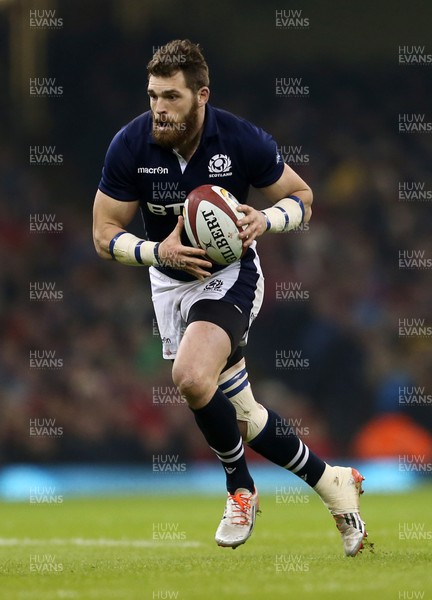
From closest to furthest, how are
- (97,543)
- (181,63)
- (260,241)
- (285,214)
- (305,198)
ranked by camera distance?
(181,63), (285,214), (305,198), (97,543), (260,241)

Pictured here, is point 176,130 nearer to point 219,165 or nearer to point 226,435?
point 219,165

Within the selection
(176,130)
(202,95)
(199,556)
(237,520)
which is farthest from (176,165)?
(199,556)

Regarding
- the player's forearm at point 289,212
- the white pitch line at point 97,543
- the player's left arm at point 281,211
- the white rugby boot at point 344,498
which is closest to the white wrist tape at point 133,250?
the player's left arm at point 281,211

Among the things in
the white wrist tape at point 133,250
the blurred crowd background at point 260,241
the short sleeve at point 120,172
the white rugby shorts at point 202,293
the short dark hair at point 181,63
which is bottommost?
the blurred crowd background at point 260,241

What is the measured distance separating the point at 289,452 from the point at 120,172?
1737mm

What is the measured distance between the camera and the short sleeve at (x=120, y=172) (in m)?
6.64

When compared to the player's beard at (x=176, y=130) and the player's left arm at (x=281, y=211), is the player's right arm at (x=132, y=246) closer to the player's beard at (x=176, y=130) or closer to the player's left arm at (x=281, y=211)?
the player's left arm at (x=281, y=211)

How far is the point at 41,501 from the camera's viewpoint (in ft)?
40.7

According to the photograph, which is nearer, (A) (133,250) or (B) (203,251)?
(B) (203,251)

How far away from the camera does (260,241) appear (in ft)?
54.5

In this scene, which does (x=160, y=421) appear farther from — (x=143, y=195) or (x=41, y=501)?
(x=143, y=195)

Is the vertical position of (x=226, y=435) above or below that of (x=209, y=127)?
below

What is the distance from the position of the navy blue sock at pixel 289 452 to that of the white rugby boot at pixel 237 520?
271 millimetres

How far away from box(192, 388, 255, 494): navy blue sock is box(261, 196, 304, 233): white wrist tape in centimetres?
95
